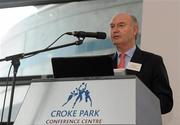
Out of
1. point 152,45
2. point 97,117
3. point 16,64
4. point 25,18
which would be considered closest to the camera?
point 97,117

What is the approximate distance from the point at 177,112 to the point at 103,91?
1507 millimetres

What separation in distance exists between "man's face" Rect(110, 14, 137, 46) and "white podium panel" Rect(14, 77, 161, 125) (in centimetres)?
104

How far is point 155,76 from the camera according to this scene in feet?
8.51

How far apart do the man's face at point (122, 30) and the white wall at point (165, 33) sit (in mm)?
471

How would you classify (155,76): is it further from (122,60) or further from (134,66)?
(122,60)

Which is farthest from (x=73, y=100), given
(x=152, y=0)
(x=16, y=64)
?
(x=152, y=0)

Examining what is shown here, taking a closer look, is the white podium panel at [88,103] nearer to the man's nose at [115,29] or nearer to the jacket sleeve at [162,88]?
the jacket sleeve at [162,88]

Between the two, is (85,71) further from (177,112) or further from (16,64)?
(177,112)

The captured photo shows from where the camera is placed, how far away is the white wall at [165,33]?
123 inches

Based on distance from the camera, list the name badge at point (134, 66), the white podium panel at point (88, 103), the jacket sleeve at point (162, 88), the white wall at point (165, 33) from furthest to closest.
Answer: the white wall at point (165, 33) < the name badge at point (134, 66) < the jacket sleeve at point (162, 88) < the white podium panel at point (88, 103)

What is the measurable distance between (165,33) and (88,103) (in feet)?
5.87

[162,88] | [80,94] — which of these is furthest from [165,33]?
[80,94]

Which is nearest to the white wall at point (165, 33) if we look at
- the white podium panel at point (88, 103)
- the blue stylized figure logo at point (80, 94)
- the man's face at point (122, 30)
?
the man's face at point (122, 30)

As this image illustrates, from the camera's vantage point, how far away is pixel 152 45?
3.26 m
